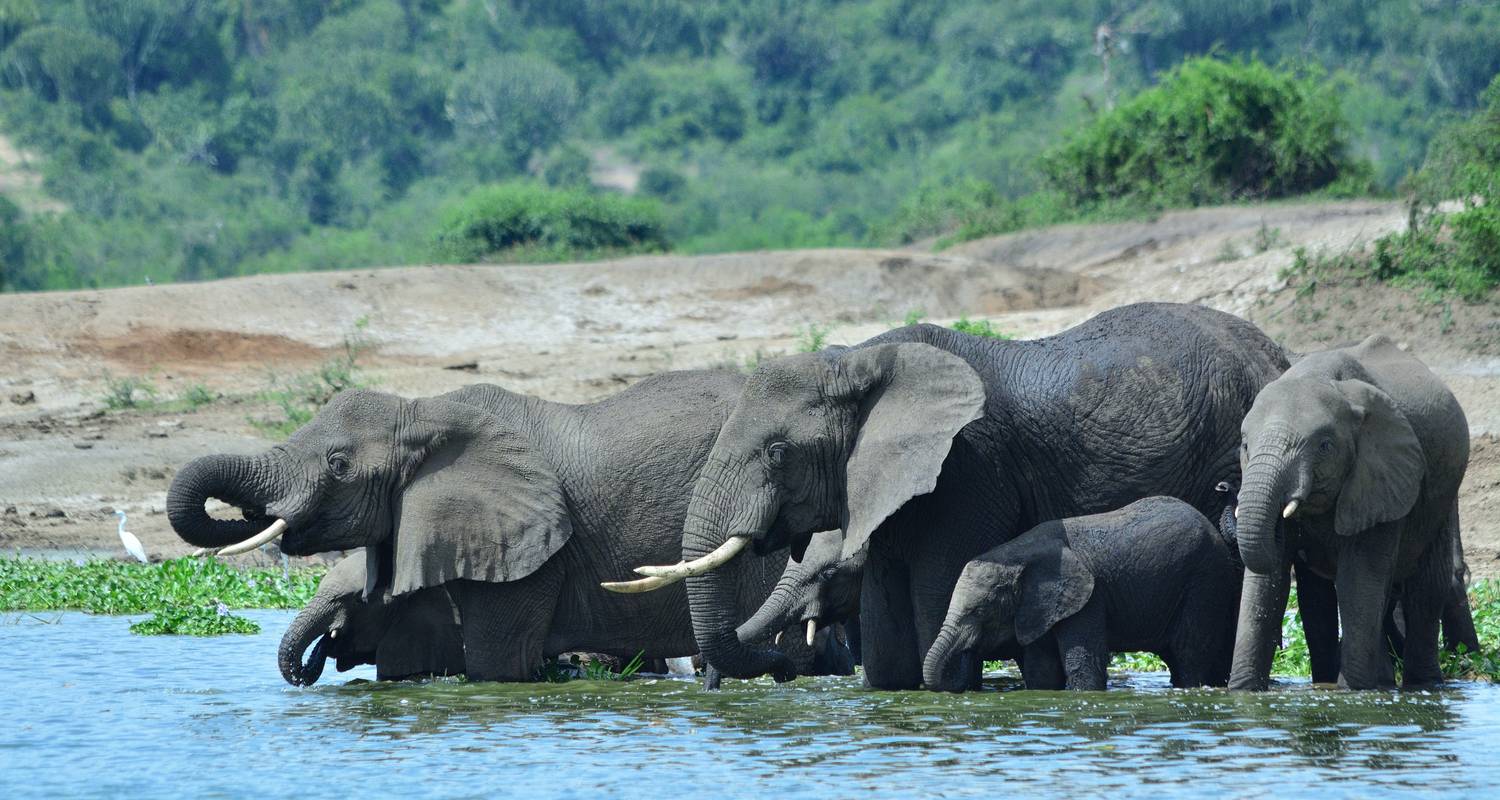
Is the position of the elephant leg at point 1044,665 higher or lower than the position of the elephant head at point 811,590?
lower

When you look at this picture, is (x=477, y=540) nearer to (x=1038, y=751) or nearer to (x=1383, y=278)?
(x=1038, y=751)

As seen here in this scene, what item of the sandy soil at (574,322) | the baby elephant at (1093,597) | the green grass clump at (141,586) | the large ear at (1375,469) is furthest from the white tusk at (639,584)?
the sandy soil at (574,322)

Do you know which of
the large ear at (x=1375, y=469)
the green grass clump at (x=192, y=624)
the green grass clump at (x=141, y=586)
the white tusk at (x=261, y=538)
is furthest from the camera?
the green grass clump at (x=141, y=586)

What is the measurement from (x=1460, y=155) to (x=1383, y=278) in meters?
2.92

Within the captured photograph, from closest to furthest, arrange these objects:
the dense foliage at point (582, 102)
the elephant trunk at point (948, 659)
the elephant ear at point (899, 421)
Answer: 1. the elephant ear at point (899, 421)
2. the elephant trunk at point (948, 659)
3. the dense foliage at point (582, 102)

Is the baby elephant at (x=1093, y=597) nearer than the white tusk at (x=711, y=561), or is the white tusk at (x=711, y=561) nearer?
the white tusk at (x=711, y=561)

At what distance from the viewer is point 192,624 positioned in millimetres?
14195

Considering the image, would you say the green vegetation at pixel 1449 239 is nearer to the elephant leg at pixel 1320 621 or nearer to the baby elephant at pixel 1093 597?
the elephant leg at pixel 1320 621

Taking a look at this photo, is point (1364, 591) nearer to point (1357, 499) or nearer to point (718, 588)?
point (1357, 499)

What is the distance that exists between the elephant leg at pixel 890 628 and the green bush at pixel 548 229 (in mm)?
22535

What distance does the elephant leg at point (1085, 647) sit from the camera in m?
10.0

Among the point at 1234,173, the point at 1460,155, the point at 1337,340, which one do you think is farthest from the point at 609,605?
the point at 1234,173

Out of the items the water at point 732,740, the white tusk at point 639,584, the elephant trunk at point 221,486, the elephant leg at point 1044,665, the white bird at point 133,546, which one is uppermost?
the white bird at point 133,546

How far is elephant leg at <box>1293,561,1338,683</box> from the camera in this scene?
34.8 feet
